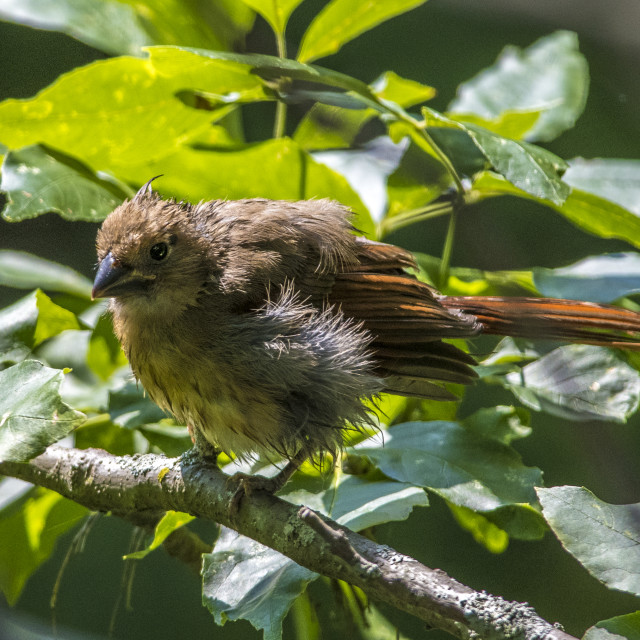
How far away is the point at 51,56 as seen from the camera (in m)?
4.65

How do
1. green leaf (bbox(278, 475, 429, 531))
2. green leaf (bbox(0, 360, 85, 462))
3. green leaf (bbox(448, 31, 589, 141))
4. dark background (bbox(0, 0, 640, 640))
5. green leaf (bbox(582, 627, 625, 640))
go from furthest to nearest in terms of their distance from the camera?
dark background (bbox(0, 0, 640, 640)) < green leaf (bbox(448, 31, 589, 141)) < green leaf (bbox(278, 475, 429, 531)) < green leaf (bbox(0, 360, 85, 462)) < green leaf (bbox(582, 627, 625, 640))

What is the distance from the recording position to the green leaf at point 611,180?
2207 millimetres

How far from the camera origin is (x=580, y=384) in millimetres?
1869

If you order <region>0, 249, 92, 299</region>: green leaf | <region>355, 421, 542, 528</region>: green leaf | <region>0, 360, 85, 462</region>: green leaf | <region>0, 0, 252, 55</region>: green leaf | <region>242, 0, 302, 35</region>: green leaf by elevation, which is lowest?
<region>355, 421, 542, 528</region>: green leaf

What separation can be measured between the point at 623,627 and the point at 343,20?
1.62m

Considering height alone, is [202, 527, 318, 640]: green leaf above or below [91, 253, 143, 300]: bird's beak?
below

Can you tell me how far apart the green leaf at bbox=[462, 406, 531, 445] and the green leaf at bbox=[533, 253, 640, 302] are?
318mm

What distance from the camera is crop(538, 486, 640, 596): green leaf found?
4.23ft

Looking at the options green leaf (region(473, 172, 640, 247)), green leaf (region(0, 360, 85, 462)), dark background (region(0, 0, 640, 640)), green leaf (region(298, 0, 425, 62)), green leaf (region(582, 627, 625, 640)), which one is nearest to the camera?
green leaf (region(582, 627, 625, 640))

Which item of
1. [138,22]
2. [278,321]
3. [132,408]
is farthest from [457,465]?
[138,22]

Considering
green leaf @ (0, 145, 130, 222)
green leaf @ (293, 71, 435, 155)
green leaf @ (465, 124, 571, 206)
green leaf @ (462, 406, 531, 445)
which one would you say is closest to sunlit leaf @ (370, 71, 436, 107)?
green leaf @ (293, 71, 435, 155)

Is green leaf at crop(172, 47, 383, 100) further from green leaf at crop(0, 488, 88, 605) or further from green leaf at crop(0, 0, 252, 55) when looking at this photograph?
green leaf at crop(0, 488, 88, 605)

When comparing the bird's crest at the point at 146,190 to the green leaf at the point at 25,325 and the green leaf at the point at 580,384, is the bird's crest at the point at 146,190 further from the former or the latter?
the green leaf at the point at 580,384

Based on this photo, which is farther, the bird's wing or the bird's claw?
the bird's wing
